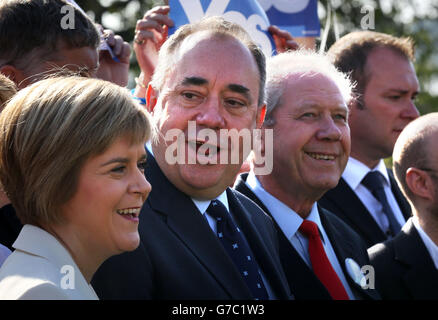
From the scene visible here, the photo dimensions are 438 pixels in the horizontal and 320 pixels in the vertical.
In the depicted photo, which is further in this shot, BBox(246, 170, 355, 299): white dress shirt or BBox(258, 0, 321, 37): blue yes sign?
BBox(258, 0, 321, 37): blue yes sign

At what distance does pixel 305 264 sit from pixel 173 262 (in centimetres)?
105

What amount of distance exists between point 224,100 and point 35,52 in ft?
3.30

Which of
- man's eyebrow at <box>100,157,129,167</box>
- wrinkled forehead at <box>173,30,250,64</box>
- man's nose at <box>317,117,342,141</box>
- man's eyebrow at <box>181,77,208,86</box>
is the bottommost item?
man's eyebrow at <box>100,157,129,167</box>

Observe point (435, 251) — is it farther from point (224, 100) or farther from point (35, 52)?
point (35, 52)

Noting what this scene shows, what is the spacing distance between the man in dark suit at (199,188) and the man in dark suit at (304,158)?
0.34m

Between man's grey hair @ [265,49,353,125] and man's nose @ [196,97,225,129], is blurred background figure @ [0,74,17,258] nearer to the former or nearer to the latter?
man's nose @ [196,97,225,129]

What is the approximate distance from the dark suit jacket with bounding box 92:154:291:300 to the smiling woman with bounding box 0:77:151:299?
18 cm

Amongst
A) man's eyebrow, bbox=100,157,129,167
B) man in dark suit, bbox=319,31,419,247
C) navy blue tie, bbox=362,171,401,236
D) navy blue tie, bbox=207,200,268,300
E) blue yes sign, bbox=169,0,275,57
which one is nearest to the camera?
man's eyebrow, bbox=100,157,129,167

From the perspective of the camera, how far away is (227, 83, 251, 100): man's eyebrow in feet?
11.1

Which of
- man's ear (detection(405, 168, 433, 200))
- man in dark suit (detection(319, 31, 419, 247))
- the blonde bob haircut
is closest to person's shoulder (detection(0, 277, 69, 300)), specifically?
the blonde bob haircut

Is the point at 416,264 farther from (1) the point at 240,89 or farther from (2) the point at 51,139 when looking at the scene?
(2) the point at 51,139

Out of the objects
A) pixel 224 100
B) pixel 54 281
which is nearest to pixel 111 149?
pixel 54 281

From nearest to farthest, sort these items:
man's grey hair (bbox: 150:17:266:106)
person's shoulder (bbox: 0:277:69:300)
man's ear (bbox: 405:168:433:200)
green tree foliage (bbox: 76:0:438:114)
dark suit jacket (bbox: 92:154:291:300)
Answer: person's shoulder (bbox: 0:277:69:300) → dark suit jacket (bbox: 92:154:291:300) → man's grey hair (bbox: 150:17:266:106) → man's ear (bbox: 405:168:433:200) → green tree foliage (bbox: 76:0:438:114)
